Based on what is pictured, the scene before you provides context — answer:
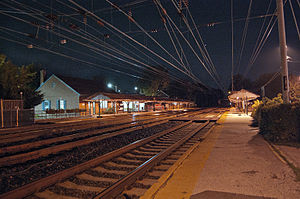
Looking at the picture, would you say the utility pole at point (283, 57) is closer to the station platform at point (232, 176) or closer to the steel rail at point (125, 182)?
the station platform at point (232, 176)

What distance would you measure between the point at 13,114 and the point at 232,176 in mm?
20134

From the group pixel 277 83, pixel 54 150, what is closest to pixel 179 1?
pixel 54 150

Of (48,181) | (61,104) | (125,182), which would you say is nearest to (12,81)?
(61,104)

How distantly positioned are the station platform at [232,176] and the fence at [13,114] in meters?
17.7

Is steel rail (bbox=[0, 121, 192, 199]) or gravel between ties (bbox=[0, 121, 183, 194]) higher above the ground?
steel rail (bbox=[0, 121, 192, 199])

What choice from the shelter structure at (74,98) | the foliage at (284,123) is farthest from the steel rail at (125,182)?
the shelter structure at (74,98)

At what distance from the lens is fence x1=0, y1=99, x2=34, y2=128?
724 inches

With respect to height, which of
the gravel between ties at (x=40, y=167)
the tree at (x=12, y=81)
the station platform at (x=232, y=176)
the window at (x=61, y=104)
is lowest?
the gravel between ties at (x=40, y=167)

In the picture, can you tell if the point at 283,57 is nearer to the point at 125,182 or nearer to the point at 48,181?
the point at 125,182

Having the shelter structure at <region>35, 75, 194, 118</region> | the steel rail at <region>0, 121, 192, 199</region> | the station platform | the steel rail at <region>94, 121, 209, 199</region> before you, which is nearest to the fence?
the shelter structure at <region>35, 75, 194, 118</region>

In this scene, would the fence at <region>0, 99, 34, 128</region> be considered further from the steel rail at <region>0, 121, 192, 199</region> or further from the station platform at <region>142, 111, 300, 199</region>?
the station platform at <region>142, 111, 300, 199</region>

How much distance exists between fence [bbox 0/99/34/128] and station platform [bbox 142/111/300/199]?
17.7 metres

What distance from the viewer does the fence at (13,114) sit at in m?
18.4

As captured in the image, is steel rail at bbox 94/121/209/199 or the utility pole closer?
steel rail at bbox 94/121/209/199
